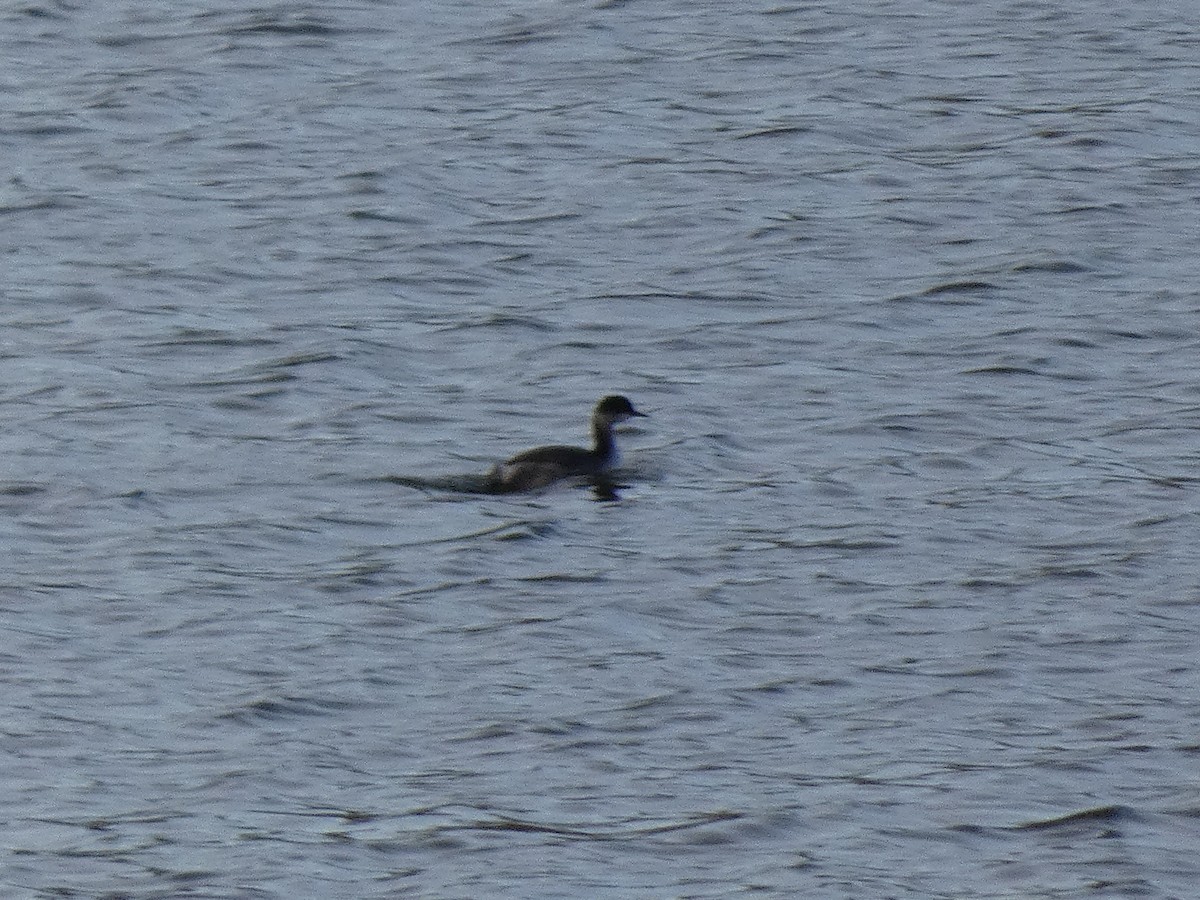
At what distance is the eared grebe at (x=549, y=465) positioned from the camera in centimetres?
1391

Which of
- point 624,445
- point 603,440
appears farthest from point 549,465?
point 624,445

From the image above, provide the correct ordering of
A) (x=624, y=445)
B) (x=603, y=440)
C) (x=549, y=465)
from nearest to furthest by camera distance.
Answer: (x=549, y=465)
(x=603, y=440)
(x=624, y=445)

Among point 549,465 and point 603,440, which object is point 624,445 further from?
point 549,465

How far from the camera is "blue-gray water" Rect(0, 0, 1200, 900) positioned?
967 centimetres

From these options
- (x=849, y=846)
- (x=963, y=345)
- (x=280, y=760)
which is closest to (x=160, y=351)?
(x=963, y=345)

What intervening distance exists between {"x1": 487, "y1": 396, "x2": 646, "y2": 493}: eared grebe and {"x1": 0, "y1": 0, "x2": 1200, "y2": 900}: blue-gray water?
0.15m

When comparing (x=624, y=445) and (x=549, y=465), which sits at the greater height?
(x=549, y=465)

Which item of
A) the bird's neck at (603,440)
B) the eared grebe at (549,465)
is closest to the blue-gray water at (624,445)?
the eared grebe at (549,465)

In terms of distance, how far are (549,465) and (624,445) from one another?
110 cm

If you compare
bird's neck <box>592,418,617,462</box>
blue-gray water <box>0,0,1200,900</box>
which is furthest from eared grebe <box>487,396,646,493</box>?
blue-gray water <box>0,0,1200,900</box>

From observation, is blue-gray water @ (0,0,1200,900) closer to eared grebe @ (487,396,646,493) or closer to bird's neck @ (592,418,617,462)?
eared grebe @ (487,396,646,493)

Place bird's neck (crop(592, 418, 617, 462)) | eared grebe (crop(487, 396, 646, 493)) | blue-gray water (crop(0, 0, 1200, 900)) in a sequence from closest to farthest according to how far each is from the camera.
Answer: blue-gray water (crop(0, 0, 1200, 900))
eared grebe (crop(487, 396, 646, 493))
bird's neck (crop(592, 418, 617, 462))

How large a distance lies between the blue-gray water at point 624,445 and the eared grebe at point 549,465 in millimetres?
152

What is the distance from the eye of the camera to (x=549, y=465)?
14.0 meters
